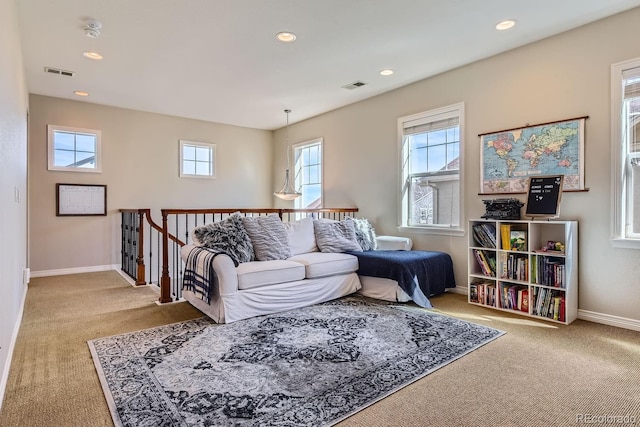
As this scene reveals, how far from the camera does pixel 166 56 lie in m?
3.81

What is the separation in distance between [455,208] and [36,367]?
13.4ft

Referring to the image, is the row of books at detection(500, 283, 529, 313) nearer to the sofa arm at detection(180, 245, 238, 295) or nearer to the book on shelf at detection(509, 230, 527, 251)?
the book on shelf at detection(509, 230, 527, 251)

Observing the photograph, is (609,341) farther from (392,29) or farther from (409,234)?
(392,29)

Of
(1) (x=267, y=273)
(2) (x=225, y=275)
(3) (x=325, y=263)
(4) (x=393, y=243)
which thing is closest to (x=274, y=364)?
(2) (x=225, y=275)

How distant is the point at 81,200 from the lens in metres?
5.43

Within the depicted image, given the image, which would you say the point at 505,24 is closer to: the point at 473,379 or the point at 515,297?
the point at 515,297

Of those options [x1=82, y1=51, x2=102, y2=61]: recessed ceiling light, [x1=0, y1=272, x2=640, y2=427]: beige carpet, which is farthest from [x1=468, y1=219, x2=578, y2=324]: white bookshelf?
[x1=82, y1=51, x2=102, y2=61]: recessed ceiling light

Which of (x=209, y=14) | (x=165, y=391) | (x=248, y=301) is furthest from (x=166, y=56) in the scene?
(x=165, y=391)

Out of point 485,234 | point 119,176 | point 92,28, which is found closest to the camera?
point 92,28

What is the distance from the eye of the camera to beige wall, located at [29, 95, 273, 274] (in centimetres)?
515

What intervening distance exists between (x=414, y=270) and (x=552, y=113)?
6.59 feet

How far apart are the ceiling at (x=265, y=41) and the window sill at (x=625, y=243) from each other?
1.91m

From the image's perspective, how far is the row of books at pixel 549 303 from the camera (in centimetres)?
314

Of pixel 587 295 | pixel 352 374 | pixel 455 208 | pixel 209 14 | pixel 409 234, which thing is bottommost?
pixel 352 374
